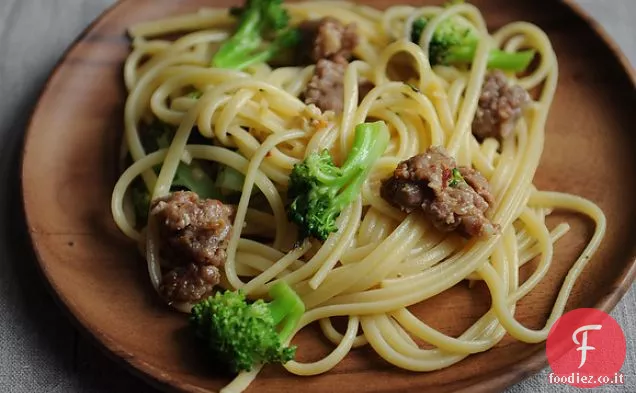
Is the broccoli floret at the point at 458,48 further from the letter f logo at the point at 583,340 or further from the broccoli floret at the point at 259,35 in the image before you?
the letter f logo at the point at 583,340

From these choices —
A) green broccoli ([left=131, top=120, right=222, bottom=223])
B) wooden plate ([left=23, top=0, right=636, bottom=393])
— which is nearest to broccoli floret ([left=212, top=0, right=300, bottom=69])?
wooden plate ([left=23, top=0, right=636, bottom=393])

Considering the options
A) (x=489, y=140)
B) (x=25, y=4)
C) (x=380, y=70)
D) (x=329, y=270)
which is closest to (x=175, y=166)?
(x=329, y=270)

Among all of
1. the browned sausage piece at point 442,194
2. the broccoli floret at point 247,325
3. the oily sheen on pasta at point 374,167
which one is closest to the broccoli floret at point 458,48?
the oily sheen on pasta at point 374,167

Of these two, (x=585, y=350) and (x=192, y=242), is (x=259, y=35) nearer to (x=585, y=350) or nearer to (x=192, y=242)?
(x=192, y=242)

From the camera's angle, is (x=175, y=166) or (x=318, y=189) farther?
(x=175, y=166)

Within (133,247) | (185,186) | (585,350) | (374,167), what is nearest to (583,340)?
(585,350)

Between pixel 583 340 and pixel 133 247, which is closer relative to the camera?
pixel 583 340

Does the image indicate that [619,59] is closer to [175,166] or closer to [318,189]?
[318,189]
